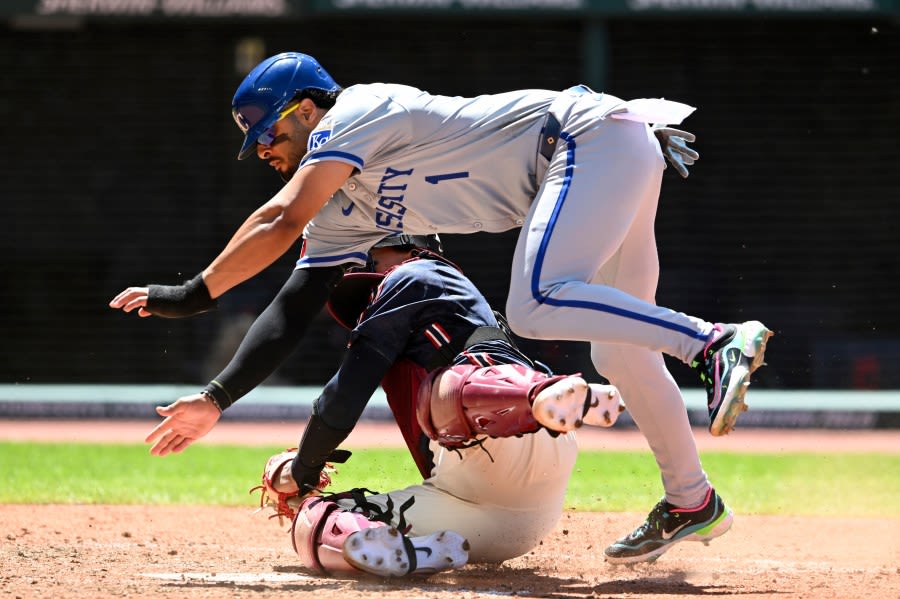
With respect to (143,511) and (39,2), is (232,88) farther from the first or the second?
(143,511)

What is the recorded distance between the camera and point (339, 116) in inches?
148

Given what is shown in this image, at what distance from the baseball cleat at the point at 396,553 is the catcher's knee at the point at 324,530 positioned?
50mm

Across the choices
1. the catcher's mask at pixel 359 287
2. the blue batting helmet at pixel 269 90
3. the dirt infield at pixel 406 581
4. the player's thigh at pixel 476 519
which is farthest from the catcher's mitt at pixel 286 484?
the blue batting helmet at pixel 269 90

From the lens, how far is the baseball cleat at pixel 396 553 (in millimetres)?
3445

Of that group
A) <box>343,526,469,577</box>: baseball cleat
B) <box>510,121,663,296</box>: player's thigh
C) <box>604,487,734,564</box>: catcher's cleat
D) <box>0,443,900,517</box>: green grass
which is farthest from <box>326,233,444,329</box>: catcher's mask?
<box>0,443,900,517</box>: green grass

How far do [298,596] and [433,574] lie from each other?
1.47 ft

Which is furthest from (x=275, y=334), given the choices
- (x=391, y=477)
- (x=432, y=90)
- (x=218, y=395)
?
(x=432, y=90)

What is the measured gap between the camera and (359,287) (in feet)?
13.2

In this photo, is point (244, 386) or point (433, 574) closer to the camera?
point (433, 574)

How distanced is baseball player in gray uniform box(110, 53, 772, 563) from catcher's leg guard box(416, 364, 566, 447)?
233 mm

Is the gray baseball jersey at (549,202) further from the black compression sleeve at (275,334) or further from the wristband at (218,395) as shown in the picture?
the wristband at (218,395)

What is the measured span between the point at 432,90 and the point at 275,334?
8375 mm

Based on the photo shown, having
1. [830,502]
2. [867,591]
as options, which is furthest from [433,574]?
[830,502]

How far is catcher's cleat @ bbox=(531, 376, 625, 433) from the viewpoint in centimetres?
313
